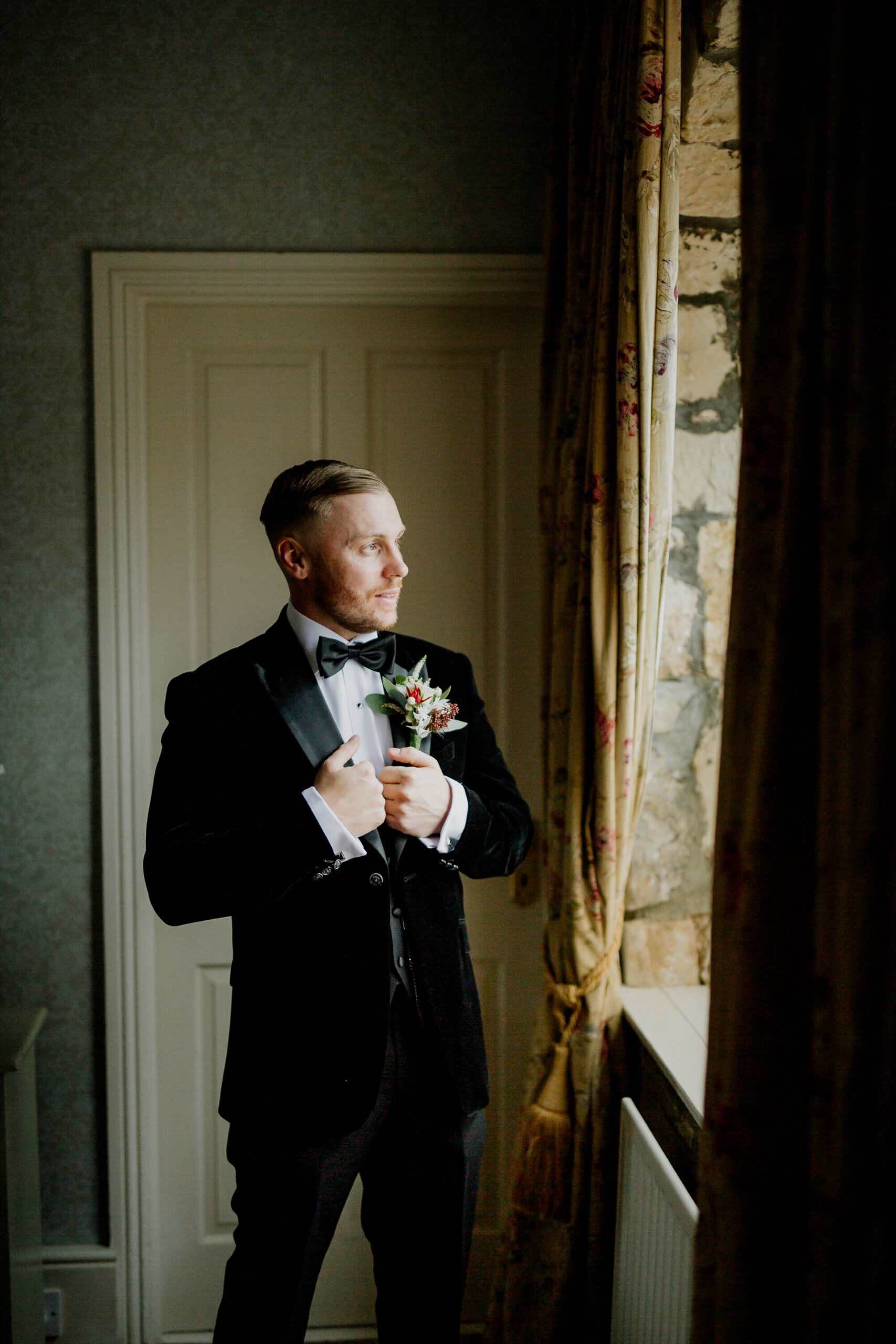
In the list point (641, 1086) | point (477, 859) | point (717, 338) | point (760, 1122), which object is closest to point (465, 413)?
point (717, 338)

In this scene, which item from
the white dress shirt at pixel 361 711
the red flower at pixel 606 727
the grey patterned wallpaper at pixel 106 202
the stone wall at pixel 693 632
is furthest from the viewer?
the grey patterned wallpaper at pixel 106 202

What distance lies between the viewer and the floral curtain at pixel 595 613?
4.81ft

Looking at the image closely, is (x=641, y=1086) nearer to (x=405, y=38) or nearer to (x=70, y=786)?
(x=70, y=786)

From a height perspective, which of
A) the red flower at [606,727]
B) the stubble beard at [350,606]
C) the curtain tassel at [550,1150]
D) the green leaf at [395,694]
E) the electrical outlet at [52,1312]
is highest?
the stubble beard at [350,606]

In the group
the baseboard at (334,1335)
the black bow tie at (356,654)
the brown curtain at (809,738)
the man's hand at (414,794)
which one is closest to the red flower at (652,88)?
the brown curtain at (809,738)

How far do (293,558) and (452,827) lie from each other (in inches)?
18.9

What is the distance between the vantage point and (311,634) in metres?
1.47

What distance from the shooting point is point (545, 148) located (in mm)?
2148

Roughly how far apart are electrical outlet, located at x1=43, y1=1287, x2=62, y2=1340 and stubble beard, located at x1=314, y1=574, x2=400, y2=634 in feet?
6.11

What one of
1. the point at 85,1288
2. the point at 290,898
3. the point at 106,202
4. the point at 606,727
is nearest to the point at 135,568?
the point at 106,202

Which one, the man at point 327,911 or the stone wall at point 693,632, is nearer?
the man at point 327,911

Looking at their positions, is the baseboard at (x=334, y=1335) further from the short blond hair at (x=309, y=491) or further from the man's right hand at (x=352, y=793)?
the short blond hair at (x=309, y=491)

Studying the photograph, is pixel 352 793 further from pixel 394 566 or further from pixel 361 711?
pixel 394 566

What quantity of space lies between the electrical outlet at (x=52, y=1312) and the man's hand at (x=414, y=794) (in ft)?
5.50
